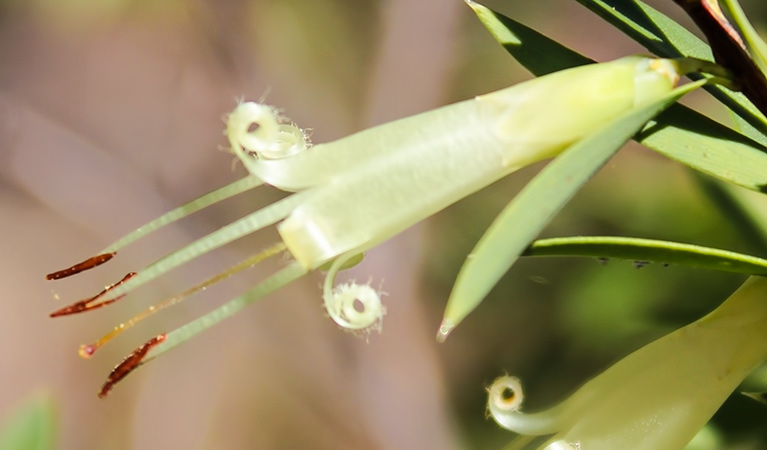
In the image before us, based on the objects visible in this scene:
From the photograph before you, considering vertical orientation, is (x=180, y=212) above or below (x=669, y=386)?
above

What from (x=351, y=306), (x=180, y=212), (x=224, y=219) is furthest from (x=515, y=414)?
(x=224, y=219)

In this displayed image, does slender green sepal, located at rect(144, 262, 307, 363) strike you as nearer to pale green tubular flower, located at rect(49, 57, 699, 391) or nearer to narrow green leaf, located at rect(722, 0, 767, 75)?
pale green tubular flower, located at rect(49, 57, 699, 391)

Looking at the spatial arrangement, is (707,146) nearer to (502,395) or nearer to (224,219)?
(502,395)

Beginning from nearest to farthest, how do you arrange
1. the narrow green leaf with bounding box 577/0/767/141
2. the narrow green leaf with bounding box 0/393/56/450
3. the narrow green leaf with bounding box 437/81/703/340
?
the narrow green leaf with bounding box 437/81/703/340 → the narrow green leaf with bounding box 577/0/767/141 → the narrow green leaf with bounding box 0/393/56/450

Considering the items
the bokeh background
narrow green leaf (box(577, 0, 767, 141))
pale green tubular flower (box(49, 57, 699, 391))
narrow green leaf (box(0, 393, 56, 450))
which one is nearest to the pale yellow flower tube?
pale green tubular flower (box(49, 57, 699, 391))

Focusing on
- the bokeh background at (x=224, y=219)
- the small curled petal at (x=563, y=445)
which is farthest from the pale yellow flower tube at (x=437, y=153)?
the bokeh background at (x=224, y=219)

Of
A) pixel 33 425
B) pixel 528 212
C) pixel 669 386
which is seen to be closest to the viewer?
pixel 528 212

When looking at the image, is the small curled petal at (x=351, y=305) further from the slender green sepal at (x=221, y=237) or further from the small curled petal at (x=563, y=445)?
the small curled petal at (x=563, y=445)
